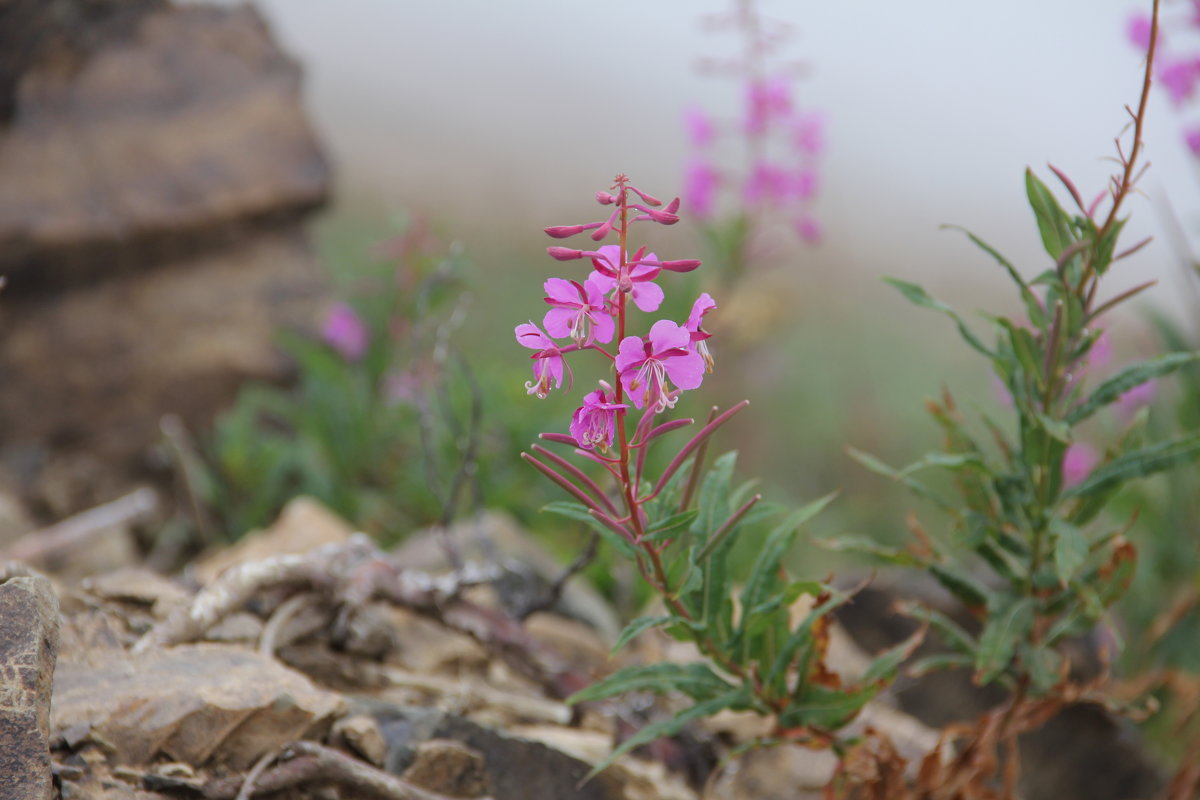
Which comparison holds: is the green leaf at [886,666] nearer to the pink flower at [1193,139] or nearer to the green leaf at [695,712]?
the green leaf at [695,712]

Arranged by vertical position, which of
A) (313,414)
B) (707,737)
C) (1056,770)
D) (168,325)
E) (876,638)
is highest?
(168,325)

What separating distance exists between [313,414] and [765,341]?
3561 millimetres

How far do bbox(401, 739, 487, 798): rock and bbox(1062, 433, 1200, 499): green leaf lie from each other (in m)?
0.95

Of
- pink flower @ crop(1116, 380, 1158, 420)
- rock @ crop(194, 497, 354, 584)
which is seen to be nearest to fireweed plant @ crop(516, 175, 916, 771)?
rock @ crop(194, 497, 354, 584)

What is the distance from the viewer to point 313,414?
3.49m

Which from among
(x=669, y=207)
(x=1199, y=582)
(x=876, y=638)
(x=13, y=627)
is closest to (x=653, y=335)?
(x=669, y=207)

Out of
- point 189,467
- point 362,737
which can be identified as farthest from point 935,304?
point 189,467

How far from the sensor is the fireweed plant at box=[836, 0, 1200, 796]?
136 centimetres

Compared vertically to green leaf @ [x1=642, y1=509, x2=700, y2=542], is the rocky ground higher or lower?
lower

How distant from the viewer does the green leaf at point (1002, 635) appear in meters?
1.46

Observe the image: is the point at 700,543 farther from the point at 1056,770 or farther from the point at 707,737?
the point at 1056,770

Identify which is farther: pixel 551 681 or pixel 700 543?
pixel 551 681

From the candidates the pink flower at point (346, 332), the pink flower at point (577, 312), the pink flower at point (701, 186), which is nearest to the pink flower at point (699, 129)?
the pink flower at point (701, 186)

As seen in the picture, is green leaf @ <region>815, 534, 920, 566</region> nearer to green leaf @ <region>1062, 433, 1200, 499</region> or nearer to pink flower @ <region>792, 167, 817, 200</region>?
green leaf @ <region>1062, 433, 1200, 499</region>
